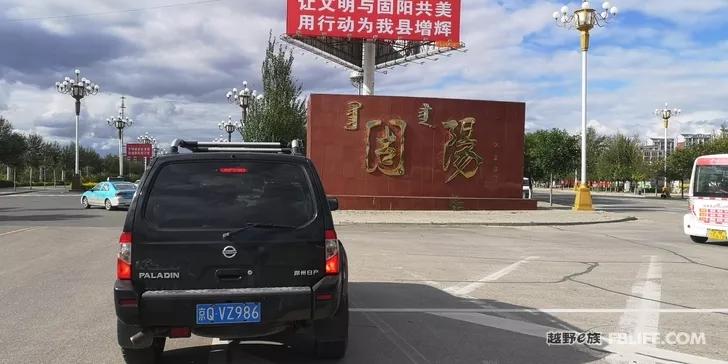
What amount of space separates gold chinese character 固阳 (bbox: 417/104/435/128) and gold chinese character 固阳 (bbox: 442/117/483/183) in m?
0.78

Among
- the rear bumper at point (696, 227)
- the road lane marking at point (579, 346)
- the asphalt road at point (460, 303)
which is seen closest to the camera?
the road lane marking at point (579, 346)

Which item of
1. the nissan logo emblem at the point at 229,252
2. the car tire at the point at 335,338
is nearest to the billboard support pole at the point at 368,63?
the car tire at the point at 335,338

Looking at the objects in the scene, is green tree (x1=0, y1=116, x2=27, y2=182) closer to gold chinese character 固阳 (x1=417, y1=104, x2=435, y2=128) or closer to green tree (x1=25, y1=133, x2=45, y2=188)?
green tree (x1=25, y1=133, x2=45, y2=188)

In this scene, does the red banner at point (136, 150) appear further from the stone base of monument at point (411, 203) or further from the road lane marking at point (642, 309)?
the road lane marking at point (642, 309)

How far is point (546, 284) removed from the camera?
955 cm

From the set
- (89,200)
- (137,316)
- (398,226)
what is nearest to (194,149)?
(137,316)

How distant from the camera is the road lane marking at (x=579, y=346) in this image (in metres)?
5.50

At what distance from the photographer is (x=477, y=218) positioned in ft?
77.7

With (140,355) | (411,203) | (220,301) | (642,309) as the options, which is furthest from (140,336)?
(411,203)

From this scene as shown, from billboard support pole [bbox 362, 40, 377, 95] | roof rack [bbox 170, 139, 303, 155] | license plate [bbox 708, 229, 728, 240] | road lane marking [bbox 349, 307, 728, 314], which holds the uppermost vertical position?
billboard support pole [bbox 362, 40, 377, 95]

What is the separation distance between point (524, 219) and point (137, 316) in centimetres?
2064

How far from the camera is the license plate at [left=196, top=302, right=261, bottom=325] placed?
458cm

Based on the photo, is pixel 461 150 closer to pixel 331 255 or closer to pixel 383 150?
pixel 383 150

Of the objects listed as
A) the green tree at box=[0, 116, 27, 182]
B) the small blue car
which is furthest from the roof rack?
the green tree at box=[0, 116, 27, 182]
